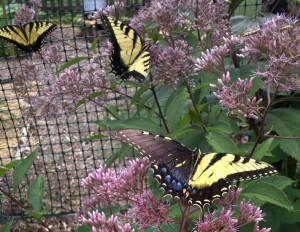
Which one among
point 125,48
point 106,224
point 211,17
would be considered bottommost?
point 106,224

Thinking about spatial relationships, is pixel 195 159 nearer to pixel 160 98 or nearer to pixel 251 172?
pixel 251 172

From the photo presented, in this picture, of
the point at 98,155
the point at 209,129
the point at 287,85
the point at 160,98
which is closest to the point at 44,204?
the point at 98,155

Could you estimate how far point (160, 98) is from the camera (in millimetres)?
1945

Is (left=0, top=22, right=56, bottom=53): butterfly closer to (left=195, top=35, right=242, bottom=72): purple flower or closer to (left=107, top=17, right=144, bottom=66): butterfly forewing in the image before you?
(left=107, top=17, right=144, bottom=66): butterfly forewing

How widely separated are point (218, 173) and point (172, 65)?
58 centimetres

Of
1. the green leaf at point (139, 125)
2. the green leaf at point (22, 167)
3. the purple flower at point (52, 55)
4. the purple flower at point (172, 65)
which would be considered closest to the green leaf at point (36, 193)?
the green leaf at point (22, 167)

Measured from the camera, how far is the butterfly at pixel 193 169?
1.09 metres

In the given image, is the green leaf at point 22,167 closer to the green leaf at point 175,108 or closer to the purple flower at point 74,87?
the purple flower at point 74,87

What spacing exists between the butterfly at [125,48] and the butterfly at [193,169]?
0.63 m

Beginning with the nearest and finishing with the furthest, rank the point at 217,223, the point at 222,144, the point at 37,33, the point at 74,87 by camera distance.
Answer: the point at 217,223
the point at 222,144
the point at 74,87
the point at 37,33

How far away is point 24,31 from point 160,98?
2.79 ft

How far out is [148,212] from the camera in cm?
112

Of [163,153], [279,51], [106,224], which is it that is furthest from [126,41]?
[106,224]

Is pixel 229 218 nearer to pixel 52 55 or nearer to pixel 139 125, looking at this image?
pixel 139 125
